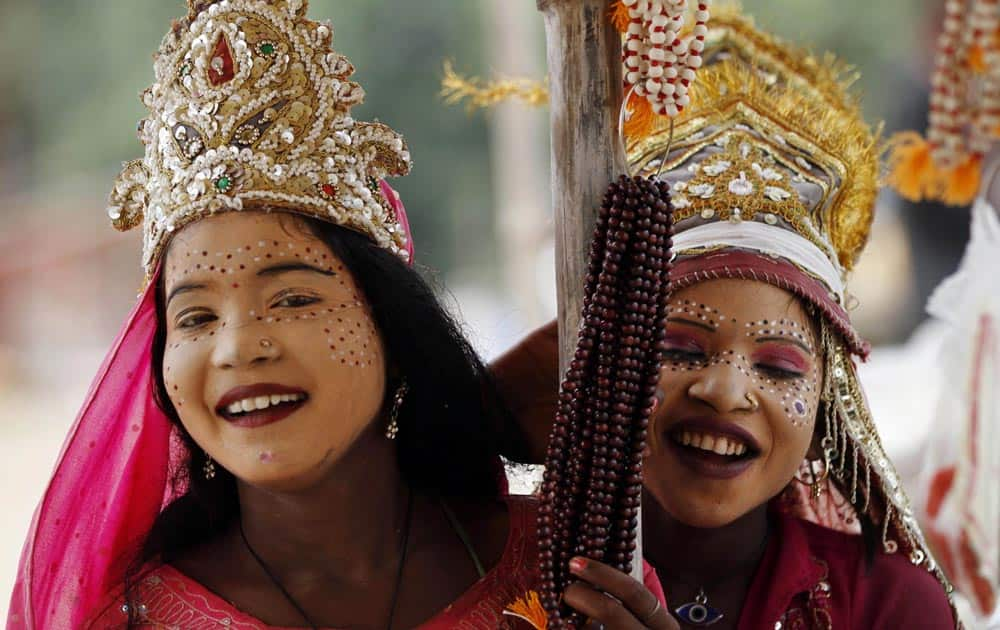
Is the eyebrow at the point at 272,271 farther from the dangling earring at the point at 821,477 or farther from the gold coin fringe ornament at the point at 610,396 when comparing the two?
the dangling earring at the point at 821,477

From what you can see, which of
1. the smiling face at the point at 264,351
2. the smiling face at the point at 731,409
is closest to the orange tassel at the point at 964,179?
the smiling face at the point at 731,409

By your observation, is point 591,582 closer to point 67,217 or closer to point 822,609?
point 822,609

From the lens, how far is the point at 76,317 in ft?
39.0

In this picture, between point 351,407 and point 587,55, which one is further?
point 351,407

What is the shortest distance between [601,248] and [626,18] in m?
0.40

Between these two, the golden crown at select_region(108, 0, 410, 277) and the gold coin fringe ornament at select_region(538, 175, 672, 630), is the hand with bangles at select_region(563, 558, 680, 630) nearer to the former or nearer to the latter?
the gold coin fringe ornament at select_region(538, 175, 672, 630)

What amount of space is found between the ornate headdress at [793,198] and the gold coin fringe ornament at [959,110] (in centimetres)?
18

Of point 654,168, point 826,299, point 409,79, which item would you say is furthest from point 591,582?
point 409,79

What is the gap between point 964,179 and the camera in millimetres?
3000

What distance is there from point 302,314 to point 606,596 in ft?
2.48

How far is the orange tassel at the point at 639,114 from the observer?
2264 millimetres

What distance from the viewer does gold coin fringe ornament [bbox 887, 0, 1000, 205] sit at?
8.56 feet

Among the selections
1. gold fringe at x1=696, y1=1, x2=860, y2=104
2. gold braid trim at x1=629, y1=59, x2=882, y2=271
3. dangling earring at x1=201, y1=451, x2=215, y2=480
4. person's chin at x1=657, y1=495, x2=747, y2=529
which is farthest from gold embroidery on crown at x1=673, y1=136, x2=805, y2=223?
dangling earring at x1=201, y1=451, x2=215, y2=480

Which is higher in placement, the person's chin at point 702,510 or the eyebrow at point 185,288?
the eyebrow at point 185,288
